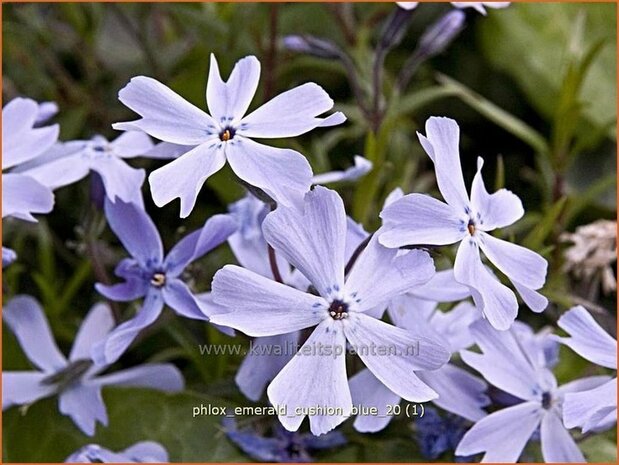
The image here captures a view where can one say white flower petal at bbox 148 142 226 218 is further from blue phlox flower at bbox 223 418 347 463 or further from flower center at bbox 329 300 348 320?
blue phlox flower at bbox 223 418 347 463

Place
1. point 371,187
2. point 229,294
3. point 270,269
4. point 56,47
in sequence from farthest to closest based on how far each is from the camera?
point 56,47 → point 371,187 → point 270,269 → point 229,294

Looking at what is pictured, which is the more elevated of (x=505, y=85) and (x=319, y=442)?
(x=505, y=85)

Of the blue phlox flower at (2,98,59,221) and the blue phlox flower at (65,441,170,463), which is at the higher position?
the blue phlox flower at (2,98,59,221)

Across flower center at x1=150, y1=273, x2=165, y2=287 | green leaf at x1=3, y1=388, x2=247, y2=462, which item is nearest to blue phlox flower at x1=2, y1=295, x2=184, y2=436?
green leaf at x1=3, y1=388, x2=247, y2=462

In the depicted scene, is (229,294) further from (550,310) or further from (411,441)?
(550,310)

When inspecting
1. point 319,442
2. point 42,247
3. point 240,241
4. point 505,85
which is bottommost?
point 319,442

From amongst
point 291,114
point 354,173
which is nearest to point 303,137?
point 354,173

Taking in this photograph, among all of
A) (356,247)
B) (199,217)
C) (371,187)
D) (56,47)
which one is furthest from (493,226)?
(56,47)
